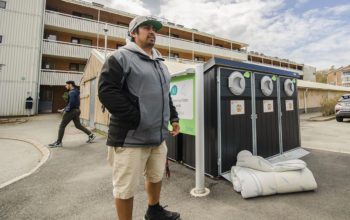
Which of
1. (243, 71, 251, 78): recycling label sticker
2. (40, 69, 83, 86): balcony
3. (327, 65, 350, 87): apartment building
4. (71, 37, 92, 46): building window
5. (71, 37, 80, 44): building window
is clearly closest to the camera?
(243, 71, 251, 78): recycling label sticker

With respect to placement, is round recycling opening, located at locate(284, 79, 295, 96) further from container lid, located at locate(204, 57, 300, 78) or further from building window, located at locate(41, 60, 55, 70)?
building window, located at locate(41, 60, 55, 70)

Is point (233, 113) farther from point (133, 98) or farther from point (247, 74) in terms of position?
point (133, 98)

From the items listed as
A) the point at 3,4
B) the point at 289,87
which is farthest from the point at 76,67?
the point at 289,87

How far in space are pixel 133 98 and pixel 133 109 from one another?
138mm

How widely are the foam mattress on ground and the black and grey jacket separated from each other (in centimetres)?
162

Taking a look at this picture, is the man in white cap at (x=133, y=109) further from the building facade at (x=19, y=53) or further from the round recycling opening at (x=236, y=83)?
the building facade at (x=19, y=53)

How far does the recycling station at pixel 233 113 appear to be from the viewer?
3613 millimetres

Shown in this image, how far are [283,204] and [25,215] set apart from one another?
3.15 meters

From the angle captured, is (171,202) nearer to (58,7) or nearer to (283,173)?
(283,173)

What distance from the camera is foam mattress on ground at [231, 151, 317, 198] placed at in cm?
286

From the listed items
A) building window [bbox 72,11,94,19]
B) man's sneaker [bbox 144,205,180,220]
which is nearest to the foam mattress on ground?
man's sneaker [bbox 144,205,180,220]

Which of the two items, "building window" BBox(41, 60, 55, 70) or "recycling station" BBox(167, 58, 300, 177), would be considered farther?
"building window" BBox(41, 60, 55, 70)

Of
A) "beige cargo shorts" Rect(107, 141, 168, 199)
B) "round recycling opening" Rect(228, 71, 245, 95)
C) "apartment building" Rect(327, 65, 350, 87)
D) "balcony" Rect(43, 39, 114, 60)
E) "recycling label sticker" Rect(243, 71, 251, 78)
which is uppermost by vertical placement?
"apartment building" Rect(327, 65, 350, 87)

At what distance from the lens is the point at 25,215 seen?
2510 mm
